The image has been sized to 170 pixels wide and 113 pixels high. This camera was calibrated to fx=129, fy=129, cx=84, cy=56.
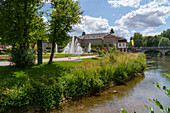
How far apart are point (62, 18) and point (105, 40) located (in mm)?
63433

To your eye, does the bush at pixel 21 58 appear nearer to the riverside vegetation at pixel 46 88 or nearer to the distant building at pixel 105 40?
the riverside vegetation at pixel 46 88

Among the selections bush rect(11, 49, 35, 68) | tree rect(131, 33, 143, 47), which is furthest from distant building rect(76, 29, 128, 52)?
bush rect(11, 49, 35, 68)

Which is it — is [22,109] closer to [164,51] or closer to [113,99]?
[113,99]

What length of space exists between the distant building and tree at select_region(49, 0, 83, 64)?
59418 mm

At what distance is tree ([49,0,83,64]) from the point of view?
12.1 m

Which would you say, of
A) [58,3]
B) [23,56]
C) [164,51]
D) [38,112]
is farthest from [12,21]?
[164,51]

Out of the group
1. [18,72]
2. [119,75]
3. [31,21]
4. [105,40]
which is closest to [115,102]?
[119,75]

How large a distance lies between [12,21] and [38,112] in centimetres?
741

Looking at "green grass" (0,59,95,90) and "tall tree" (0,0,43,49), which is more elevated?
Result: "tall tree" (0,0,43,49)

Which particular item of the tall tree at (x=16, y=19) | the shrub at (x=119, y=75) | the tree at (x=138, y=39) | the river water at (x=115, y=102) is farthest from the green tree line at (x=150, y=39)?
the tall tree at (x=16, y=19)

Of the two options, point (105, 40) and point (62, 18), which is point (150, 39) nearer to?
point (105, 40)

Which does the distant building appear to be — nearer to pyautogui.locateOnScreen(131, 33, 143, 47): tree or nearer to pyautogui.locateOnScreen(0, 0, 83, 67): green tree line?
pyautogui.locateOnScreen(131, 33, 143, 47): tree

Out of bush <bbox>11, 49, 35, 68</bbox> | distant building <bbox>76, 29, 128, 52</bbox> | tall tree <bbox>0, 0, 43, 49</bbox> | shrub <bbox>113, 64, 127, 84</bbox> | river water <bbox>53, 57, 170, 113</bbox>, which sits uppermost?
distant building <bbox>76, 29, 128, 52</bbox>

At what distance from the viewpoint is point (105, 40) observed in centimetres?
7362
